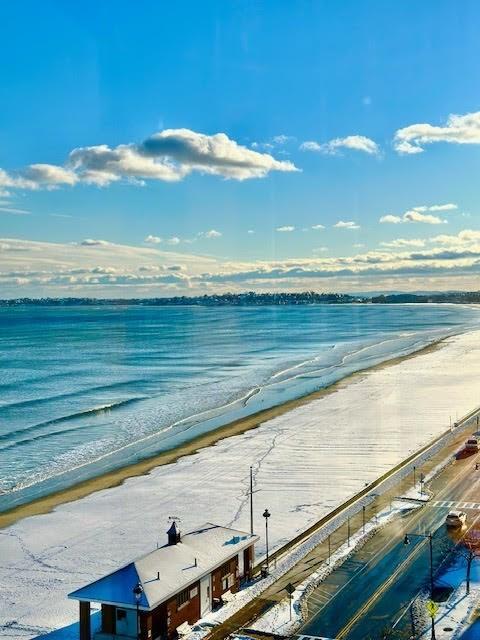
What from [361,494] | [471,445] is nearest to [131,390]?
[471,445]

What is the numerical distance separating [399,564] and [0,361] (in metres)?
111

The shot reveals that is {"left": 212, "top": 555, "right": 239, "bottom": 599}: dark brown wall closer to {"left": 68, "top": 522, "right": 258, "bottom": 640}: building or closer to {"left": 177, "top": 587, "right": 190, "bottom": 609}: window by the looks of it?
{"left": 68, "top": 522, "right": 258, "bottom": 640}: building

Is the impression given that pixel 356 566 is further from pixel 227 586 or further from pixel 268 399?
pixel 268 399

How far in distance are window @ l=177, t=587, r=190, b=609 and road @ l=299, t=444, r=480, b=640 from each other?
4754 millimetres

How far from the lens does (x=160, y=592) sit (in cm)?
2786

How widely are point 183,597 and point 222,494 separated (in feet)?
63.6

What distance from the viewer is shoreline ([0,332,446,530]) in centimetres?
4697

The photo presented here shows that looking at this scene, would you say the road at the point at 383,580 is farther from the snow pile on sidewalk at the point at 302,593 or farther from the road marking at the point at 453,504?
the snow pile on sidewalk at the point at 302,593

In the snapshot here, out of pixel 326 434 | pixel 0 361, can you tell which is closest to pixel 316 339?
pixel 0 361

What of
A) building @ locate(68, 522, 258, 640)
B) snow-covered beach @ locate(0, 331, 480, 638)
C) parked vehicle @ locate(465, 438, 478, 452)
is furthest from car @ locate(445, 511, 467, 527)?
parked vehicle @ locate(465, 438, 478, 452)

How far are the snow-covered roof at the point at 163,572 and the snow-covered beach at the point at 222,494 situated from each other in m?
4.31

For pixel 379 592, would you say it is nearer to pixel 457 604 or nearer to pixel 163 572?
pixel 457 604

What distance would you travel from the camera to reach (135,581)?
92.4 feet

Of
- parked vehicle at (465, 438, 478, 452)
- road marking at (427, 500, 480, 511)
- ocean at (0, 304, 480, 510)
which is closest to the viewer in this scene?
road marking at (427, 500, 480, 511)
